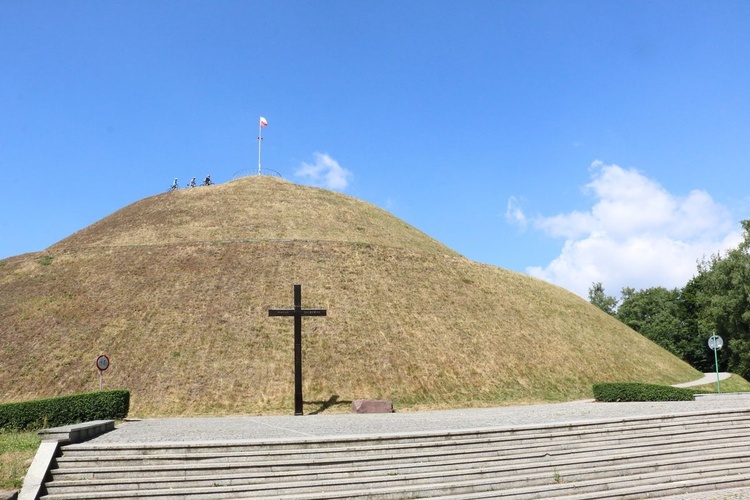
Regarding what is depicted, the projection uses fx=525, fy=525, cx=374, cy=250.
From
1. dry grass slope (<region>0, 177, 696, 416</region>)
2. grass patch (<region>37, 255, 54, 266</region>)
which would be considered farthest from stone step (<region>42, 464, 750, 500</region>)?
grass patch (<region>37, 255, 54, 266</region>)

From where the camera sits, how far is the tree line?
51.9 m

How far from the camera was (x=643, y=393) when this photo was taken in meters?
24.2

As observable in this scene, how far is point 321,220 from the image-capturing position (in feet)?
165

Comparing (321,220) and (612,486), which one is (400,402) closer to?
(612,486)

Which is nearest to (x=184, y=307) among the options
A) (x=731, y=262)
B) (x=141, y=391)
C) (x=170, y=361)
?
(x=170, y=361)

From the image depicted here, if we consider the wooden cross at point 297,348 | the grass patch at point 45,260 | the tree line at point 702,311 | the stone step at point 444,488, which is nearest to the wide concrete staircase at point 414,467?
the stone step at point 444,488

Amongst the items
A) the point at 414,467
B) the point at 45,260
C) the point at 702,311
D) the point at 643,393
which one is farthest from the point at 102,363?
the point at 702,311

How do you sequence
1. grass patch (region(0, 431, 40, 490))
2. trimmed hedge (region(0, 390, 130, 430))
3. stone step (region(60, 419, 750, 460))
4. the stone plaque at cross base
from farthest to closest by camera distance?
the stone plaque at cross base, trimmed hedge (region(0, 390, 130, 430)), stone step (region(60, 419, 750, 460)), grass patch (region(0, 431, 40, 490))

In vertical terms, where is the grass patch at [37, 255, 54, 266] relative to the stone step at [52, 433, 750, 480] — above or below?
above

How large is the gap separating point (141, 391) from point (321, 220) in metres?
26.5

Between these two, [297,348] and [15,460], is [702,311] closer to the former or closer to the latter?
[297,348]

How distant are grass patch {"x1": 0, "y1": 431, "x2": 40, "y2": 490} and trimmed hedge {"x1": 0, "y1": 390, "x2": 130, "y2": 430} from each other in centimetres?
615

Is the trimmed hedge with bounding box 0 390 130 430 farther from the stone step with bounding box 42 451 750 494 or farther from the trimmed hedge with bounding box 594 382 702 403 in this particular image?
the trimmed hedge with bounding box 594 382 702 403

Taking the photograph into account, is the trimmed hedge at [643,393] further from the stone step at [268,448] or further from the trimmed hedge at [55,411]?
the trimmed hedge at [55,411]
